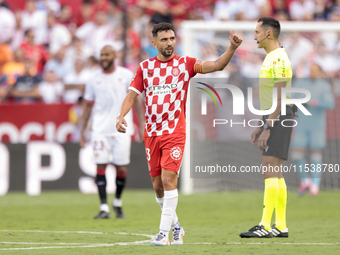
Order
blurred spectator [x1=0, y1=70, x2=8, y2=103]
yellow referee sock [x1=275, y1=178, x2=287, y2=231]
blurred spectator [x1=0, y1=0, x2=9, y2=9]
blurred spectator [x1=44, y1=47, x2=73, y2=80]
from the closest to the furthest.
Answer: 1. yellow referee sock [x1=275, y1=178, x2=287, y2=231]
2. blurred spectator [x1=0, y1=70, x2=8, y2=103]
3. blurred spectator [x1=44, y1=47, x2=73, y2=80]
4. blurred spectator [x1=0, y1=0, x2=9, y2=9]

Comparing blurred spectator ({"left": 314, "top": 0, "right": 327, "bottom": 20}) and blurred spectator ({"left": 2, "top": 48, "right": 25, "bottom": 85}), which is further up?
blurred spectator ({"left": 314, "top": 0, "right": 327, "bottom": 20})

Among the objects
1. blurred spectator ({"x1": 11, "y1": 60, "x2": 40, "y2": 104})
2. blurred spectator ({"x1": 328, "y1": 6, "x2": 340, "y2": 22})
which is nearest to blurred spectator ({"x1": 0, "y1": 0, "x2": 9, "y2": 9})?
blurred spectator ({"x1": 11, "y1": 60, "x2": 40, "y2": 104})

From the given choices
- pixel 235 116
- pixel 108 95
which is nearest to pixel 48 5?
pixel 235 116

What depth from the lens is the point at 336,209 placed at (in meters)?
10.2

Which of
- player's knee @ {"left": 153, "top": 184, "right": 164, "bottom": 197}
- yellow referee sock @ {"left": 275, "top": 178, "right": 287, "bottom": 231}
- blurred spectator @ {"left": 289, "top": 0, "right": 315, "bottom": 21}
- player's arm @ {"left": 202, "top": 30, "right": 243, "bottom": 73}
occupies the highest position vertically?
blurred spectator @ {"left": 289, "top": 0, "right": 315, "bottom": 21}

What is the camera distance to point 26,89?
1430 centimetres

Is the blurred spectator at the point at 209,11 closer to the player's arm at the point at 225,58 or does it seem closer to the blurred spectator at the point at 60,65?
the blurred spectator at the point at 60,65

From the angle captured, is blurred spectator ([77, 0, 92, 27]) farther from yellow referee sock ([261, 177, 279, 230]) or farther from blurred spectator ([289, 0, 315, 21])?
yellow referee sock ([261, 177, 279, 230])

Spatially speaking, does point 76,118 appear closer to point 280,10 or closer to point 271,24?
point 280,10

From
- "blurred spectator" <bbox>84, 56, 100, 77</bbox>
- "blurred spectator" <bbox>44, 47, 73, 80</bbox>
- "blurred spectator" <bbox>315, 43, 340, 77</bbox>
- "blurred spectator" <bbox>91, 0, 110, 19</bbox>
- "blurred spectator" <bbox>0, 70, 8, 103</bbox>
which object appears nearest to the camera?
"blurred spectator" <bbox>315, 43, 340, 77</bbox>

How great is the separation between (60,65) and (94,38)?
125 cm

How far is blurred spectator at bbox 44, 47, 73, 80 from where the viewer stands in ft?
51.1

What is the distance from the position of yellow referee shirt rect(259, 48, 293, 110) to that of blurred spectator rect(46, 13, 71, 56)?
10577 mm

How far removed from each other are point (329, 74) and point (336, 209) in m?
4.39
